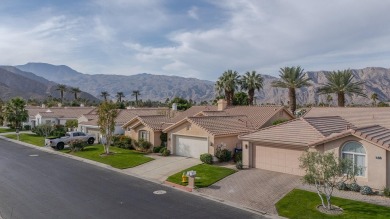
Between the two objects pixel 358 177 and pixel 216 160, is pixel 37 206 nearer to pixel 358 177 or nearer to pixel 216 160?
pixel 216 160

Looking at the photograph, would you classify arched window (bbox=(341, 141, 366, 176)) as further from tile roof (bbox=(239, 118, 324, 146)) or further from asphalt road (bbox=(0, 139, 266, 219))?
asphalt road (bbox=(0, 139, 266, 219))

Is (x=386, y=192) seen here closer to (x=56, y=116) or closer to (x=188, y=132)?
(x=188, y=132)

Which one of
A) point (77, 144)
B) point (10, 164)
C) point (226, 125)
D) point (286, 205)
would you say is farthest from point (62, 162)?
point (286, 205)

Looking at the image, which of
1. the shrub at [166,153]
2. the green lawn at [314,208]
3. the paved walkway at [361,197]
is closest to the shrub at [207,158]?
the shrub at [166,153]

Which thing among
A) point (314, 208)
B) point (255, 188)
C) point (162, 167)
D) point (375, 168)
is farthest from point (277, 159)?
point (162, 167)

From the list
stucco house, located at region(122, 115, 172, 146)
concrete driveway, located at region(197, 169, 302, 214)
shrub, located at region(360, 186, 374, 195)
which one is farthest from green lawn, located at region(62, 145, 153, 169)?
shrub, located at region(360, 186, 374, 195)
